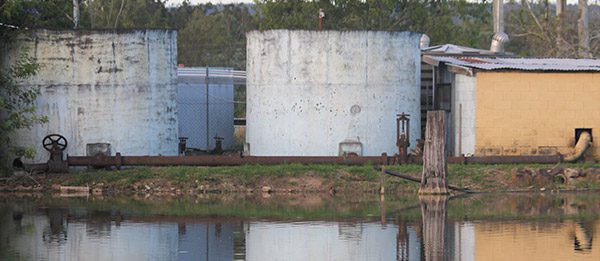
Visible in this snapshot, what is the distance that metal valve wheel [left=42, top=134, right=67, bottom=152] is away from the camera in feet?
113

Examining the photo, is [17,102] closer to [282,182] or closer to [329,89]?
[282,182]

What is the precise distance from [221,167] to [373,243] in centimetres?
1187

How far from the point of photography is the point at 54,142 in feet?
113

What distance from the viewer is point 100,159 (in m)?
33.7

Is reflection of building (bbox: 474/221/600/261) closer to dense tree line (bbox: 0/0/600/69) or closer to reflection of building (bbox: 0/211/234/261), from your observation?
reflection of building (bbox: 0/211/234/261)

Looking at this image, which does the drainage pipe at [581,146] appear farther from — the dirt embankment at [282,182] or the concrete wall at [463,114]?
the concrete wall at [463,114]

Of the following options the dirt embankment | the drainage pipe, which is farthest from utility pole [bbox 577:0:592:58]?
the dirt embankment

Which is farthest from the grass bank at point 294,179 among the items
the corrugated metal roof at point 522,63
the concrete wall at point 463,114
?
the corrugated metal roof at point 522,63

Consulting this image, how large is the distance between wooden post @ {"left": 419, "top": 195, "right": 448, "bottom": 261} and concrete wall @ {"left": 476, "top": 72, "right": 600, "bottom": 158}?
5842mm

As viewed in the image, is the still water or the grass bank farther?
the grass bank

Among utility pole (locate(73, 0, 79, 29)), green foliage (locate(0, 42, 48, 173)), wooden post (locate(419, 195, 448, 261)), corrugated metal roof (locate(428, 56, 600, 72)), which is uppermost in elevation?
utility pole (locate(73, 0, 79, 29))

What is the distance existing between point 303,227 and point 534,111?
13060mm

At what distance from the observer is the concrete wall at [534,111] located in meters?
36.2

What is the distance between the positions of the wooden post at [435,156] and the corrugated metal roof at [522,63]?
19.7ft
